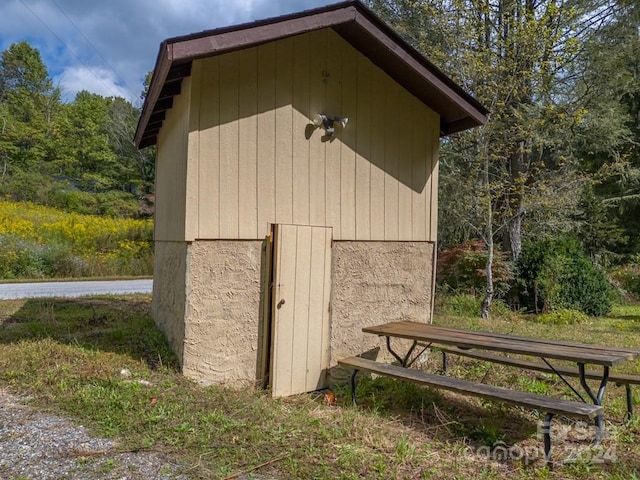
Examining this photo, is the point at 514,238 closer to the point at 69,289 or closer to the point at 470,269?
the point at 470,269

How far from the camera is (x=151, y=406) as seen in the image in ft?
11.9

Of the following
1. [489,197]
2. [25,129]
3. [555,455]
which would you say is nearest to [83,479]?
[555,455]

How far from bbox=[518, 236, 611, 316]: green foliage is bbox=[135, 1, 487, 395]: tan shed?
6.30m

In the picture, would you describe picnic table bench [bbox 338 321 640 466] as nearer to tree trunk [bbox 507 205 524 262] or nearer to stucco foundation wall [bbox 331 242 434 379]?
stucco foundation wall [bbox 331 242 434 379]

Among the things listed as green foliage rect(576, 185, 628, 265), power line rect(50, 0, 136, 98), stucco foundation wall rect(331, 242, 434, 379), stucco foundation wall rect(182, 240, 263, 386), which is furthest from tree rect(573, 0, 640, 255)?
power line rect(50, 0, 136, 98)

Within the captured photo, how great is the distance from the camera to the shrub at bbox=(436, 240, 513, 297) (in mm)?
11102

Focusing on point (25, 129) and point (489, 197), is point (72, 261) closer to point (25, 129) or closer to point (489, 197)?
point (489, 197)

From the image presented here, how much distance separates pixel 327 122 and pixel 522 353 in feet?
10.0

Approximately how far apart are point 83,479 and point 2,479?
46cm

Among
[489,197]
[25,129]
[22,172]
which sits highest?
[25,129]

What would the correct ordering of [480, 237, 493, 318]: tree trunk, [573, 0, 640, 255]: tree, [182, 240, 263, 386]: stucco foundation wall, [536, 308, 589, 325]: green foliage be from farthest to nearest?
[573, 0, 640, 255]: tree
[480, 237, 493, 318]: tree trunk
[536, 308, 589, 325]: green foliage
[182, 240, 263, 386]: stucco foundation wall

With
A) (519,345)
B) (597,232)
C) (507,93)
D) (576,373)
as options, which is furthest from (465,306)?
(597,232)

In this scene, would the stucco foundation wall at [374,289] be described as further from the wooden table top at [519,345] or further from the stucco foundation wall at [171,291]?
the stucco foundation wall at [171,291]

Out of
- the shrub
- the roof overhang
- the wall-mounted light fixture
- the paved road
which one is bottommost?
the paved road
